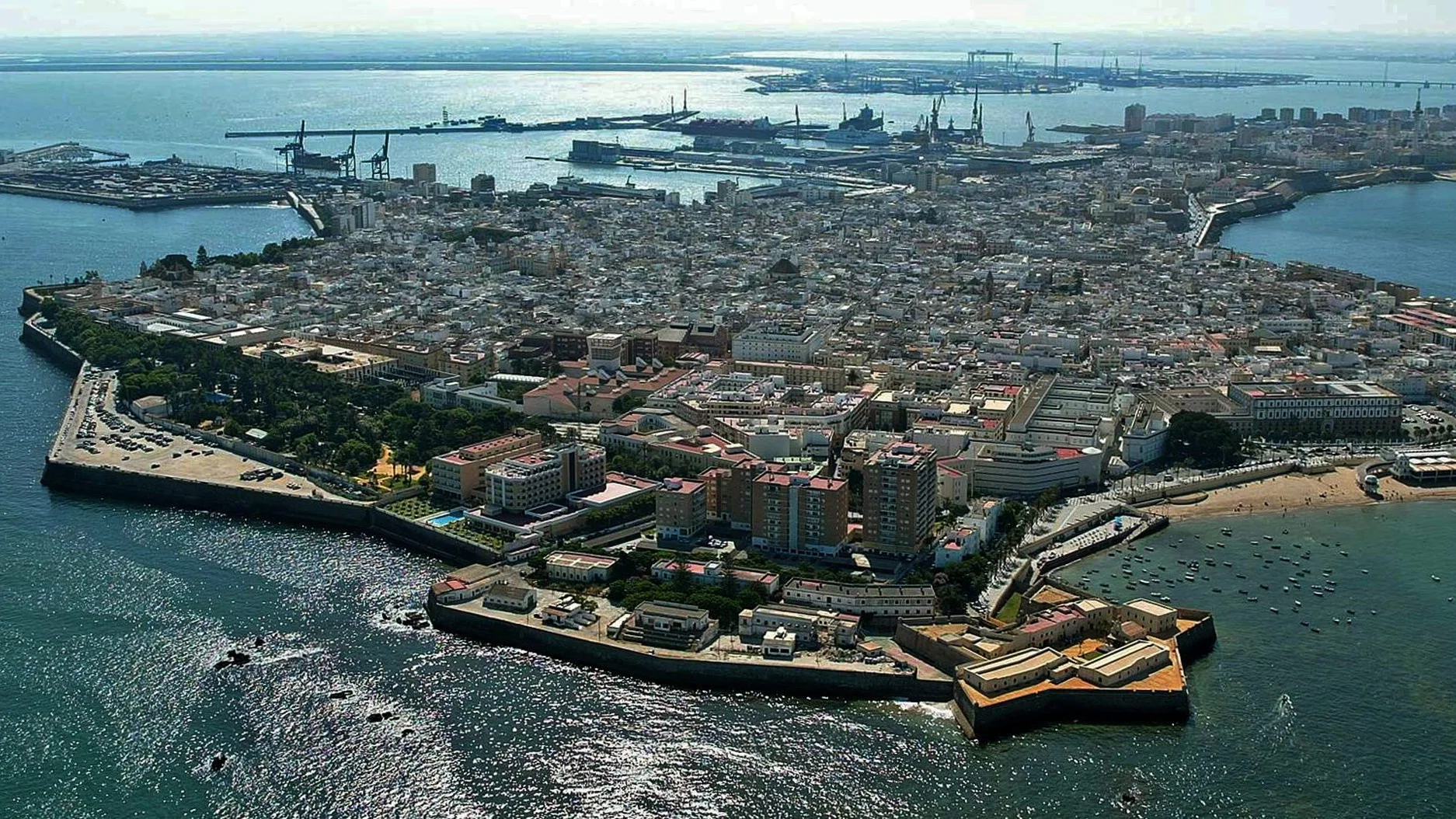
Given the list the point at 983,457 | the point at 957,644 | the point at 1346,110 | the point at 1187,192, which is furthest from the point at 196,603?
the point at 1346,110

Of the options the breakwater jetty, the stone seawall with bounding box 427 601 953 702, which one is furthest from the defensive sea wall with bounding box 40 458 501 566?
the breakwater jetty

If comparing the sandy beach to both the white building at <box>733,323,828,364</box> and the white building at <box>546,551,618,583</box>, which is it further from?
the white building at <box>733,323,828,364</box>

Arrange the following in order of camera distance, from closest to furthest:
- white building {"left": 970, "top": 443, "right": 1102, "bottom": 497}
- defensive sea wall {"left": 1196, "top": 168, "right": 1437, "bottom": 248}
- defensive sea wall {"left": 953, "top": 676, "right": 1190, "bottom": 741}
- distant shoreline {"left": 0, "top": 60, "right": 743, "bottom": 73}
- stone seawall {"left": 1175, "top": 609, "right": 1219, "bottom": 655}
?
defensive sea wall {"left": 953, "top": 676, "right": 1190, "bottom": 741} < stone seawall {"left": 1175, "top": 609, "right": 1219, "bottom": 655} < white building {"left": 970, "top": 443, "right": 1102, "bottom": 497} < defensive sea wall {"left": 1196, "top": 168, "right": 1437, "bottom": 248} < distant shoreline {"left": 0, "top": 60, "right": 743, "bottom": 73}

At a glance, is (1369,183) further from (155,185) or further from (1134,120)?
(155,185)

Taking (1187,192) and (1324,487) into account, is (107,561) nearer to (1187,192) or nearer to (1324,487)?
(1324,487)

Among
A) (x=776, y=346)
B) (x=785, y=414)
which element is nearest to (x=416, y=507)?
(x=785, y=414)

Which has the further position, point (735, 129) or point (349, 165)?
point (735, 129)
